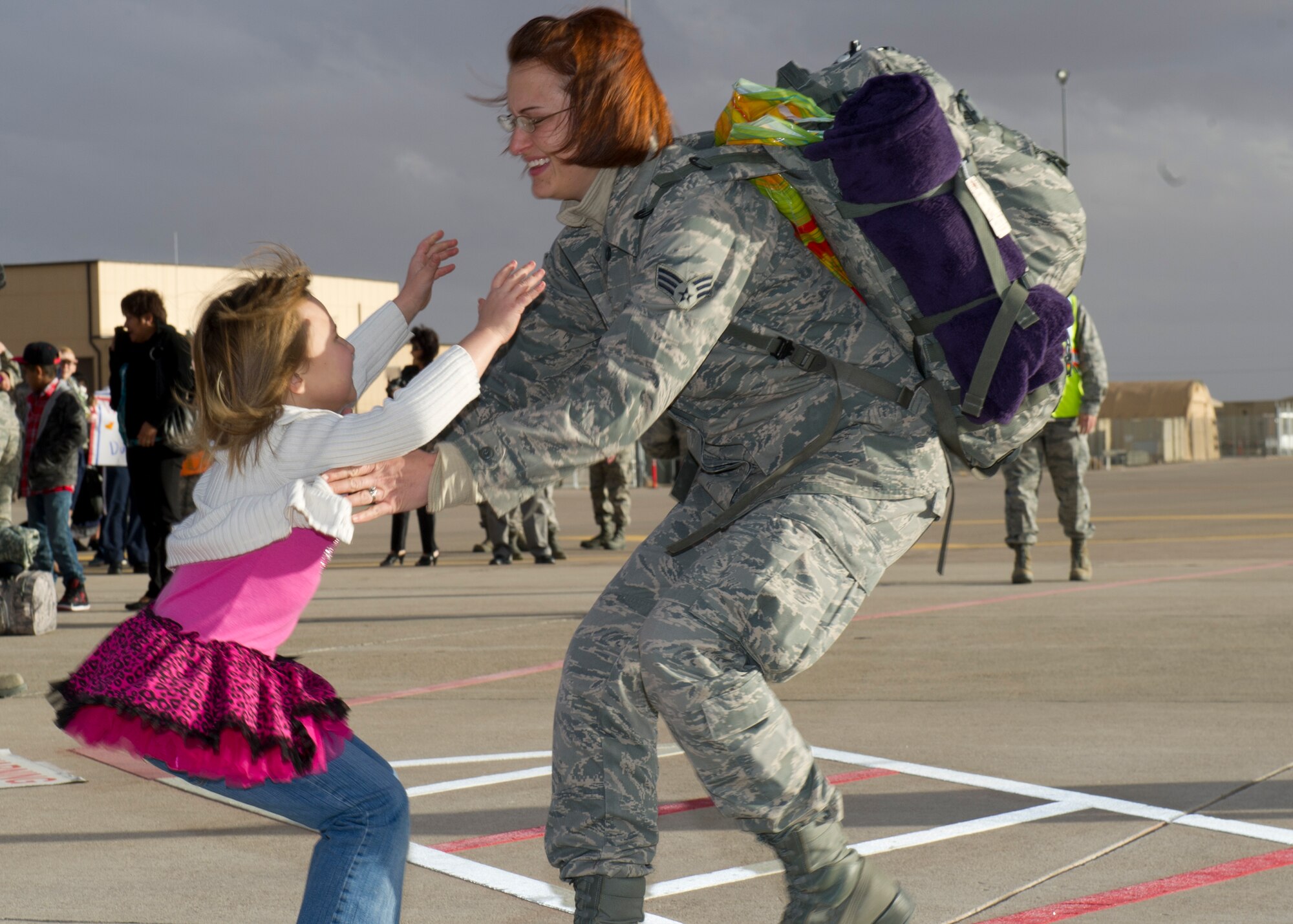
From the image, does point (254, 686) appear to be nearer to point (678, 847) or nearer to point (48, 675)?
point (678, 847)

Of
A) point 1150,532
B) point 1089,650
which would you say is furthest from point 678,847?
point 1150,532

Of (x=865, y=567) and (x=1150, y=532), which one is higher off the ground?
(x=865, y=567)

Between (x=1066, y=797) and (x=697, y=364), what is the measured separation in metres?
2.55

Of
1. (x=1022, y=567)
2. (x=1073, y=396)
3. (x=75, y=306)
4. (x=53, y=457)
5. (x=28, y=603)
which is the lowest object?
(x=1022, y=567)

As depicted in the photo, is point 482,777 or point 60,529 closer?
point 482,777

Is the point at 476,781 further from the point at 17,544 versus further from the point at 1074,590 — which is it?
the point at 1074,590

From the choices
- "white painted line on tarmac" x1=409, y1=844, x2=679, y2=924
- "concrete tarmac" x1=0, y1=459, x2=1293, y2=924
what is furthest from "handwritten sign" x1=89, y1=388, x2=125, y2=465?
"white painted line on tarmac" x1=409, y1=844, x2=679, y2=924

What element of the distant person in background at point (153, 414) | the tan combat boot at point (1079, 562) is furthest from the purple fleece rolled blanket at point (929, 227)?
the tan combat boot at point (1079, 562)

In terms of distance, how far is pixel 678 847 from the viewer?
13.7ft

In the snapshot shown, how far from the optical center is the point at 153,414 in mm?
9945

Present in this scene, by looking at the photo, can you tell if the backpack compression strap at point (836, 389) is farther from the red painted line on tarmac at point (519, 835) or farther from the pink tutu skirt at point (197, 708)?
the red painted line on tarmac at point (519, 835)

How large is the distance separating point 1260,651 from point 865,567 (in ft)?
17.9

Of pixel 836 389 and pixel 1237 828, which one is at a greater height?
pixel 836 389

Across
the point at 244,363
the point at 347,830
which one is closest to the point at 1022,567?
the point at 347,830
